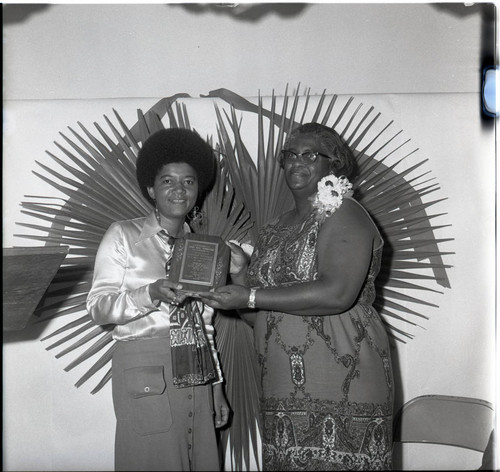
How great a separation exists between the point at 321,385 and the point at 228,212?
1.23 metres

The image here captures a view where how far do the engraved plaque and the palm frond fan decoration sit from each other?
0.64 m

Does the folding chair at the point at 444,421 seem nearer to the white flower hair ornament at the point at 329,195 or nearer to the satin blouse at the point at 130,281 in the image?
the white flower hair ornament at the point at 329,195

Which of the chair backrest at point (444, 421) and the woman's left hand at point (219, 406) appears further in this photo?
the chair backrest at point (444, 421)

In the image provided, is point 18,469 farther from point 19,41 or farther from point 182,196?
point 19,41

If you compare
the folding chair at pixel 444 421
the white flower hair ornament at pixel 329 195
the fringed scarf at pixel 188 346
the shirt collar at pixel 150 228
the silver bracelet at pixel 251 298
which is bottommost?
the folding chair at pixel 444 421

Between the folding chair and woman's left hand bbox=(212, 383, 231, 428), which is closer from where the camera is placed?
woman's left hand bbox=(212, 383, 231, 428)

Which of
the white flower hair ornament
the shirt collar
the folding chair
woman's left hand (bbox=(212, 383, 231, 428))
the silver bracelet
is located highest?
the white flower hair ornament

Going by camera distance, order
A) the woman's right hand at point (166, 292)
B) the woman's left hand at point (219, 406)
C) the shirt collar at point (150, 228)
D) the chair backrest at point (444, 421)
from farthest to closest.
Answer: the chair backrest at point (444, 421), the woman's left hand at point (219, 406), the shirt collar at point (150, 228), the woman's right hand at point (166, 292)

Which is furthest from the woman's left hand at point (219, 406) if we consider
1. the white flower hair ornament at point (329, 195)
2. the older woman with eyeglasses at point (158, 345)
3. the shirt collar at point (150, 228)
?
the white flower hair ornament at point (329, 195)

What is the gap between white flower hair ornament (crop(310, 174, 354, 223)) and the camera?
2.43 m

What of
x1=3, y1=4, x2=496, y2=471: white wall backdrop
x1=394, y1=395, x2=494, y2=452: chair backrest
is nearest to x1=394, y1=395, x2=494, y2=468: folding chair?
x1=394, y1=395, x2=494, y2=452: chair backrest

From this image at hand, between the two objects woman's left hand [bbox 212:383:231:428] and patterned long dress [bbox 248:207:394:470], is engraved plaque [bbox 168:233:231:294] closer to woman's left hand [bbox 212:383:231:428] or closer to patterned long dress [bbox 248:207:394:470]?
patterned long dress [bbox 248:207:394:470]

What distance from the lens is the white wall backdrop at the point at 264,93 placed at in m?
3.45

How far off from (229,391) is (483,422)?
1382 millimetres
